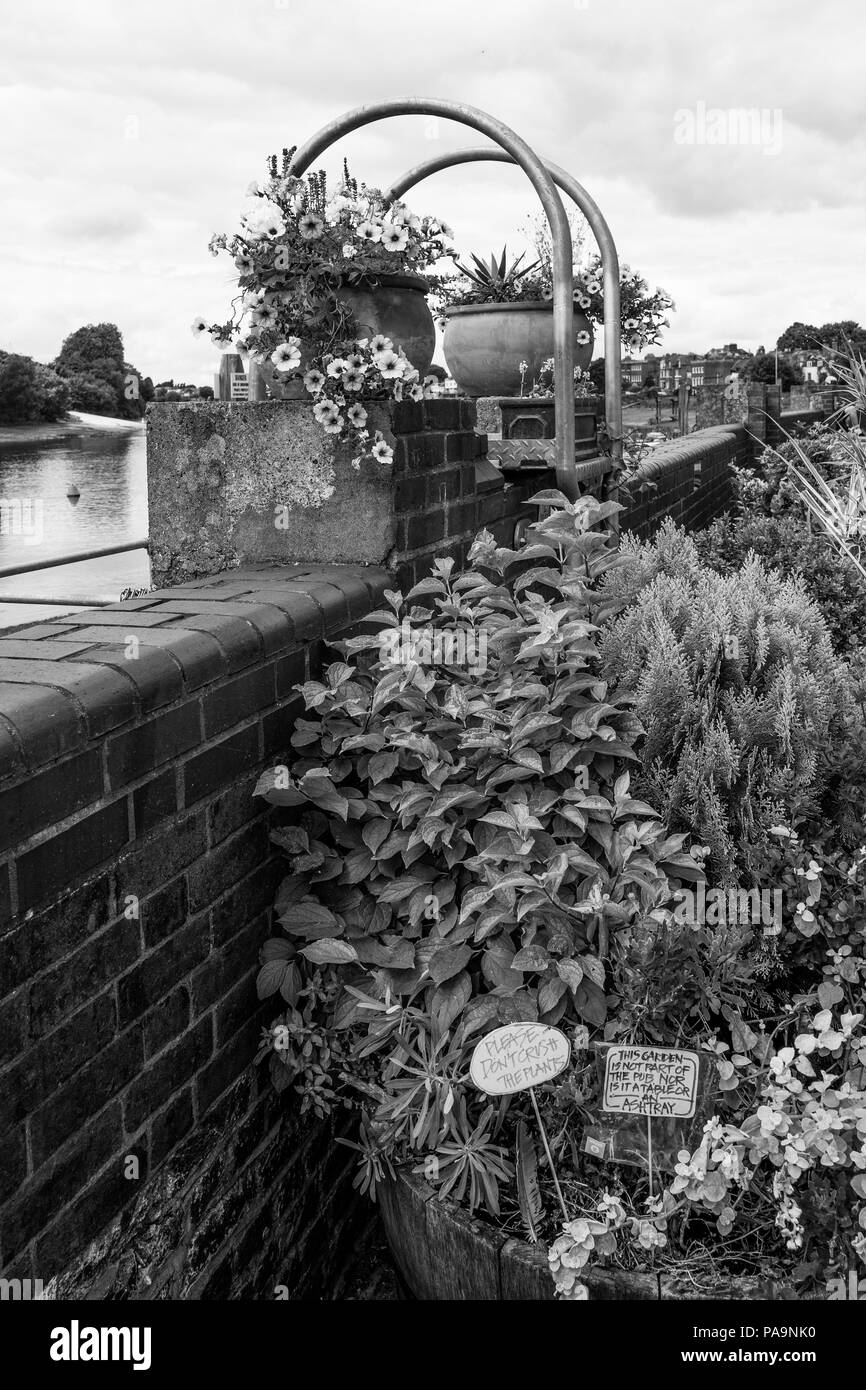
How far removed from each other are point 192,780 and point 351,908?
0.45 m

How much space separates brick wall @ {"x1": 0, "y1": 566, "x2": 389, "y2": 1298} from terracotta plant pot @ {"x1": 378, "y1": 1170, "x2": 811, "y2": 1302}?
1.10ft

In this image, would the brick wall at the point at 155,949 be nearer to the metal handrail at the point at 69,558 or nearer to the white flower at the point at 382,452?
the white flower at the point at 382,452

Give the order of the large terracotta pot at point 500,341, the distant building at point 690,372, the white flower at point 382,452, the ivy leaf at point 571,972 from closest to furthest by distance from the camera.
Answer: the ivy leaf at point 571,972, the white flower at point 382,452, the large terracotta pot at point 500,341, the distant building at point 690,372

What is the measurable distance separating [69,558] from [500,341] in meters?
2.42

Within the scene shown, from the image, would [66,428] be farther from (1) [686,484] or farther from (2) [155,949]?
(1) [686,484]

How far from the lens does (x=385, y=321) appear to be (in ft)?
9.66

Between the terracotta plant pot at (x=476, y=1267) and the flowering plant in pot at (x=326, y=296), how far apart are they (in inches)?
61.5

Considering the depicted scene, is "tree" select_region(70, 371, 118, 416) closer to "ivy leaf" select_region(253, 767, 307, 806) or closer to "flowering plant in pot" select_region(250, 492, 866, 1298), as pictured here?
"flowering plant in pot" select_region(250, 492, 866, 1298)

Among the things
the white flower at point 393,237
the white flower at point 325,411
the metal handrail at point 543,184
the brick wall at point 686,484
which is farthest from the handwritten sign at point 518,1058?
the brick wall at point 686,484

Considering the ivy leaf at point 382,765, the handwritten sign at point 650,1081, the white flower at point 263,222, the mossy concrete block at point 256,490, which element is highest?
the white flower at point 263,222

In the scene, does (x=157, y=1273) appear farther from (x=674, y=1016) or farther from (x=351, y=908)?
(x=674, y=1016)

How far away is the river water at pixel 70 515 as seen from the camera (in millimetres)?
3072

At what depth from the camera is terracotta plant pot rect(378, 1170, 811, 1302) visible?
170 centimetres

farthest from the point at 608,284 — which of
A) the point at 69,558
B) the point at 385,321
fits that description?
the point at 69,558
